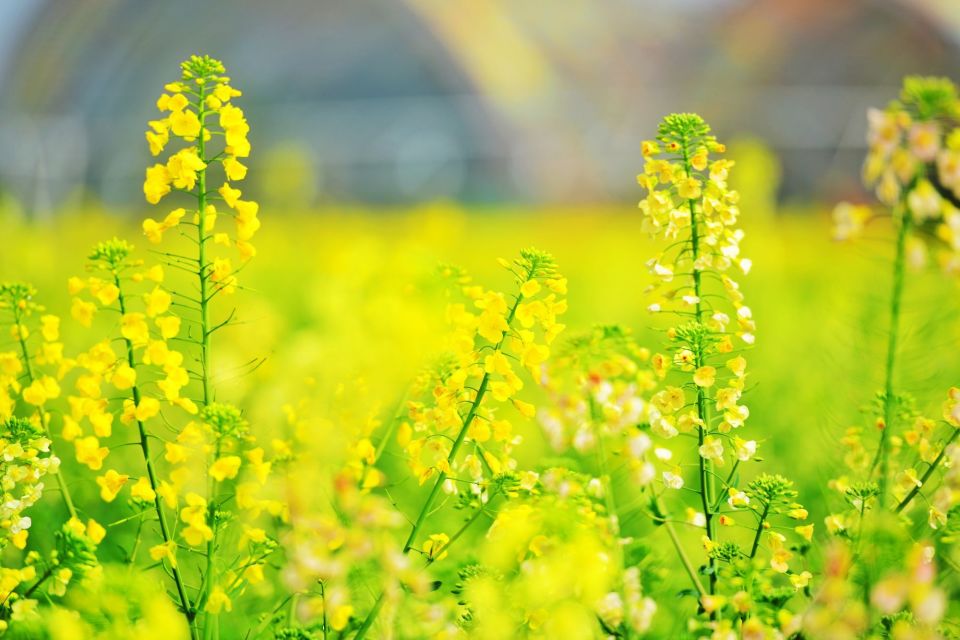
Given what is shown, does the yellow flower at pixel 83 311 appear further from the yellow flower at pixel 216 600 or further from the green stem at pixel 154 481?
the yellow flower at pixel 216 600

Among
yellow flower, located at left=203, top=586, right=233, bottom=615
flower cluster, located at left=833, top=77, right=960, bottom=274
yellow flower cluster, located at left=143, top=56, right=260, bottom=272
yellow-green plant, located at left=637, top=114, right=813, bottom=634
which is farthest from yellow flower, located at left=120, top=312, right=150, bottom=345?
flower cluster, located at left=833, top=77, right=960, bottom=274

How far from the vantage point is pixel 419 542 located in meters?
2.23

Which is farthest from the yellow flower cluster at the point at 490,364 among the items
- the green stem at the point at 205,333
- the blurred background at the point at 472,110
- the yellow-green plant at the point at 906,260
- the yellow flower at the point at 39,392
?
the blurred background at the point at 472,110

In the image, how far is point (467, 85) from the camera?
33.0 feet

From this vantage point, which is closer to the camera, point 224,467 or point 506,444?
point 224,467

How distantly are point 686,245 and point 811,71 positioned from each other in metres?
10.8

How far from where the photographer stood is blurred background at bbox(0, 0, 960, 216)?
1011cm

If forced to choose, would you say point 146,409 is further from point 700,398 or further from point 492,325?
point 700,398

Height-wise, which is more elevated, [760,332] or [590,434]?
[590,434]

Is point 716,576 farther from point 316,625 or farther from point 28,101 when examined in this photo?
point 28,101

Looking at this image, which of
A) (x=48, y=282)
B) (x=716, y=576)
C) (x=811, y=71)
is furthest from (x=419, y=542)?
(x=811, y=71)

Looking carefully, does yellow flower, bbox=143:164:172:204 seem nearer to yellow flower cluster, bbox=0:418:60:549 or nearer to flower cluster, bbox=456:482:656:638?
yellow flower cluster, bbox=0:418:60:549

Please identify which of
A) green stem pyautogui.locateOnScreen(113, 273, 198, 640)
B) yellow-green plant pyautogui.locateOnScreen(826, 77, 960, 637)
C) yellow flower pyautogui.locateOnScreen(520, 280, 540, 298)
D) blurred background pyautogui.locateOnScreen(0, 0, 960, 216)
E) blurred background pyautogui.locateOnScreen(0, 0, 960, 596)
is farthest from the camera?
blurred background pyautogui.locateOnScreen(0, 0, 960, 216)

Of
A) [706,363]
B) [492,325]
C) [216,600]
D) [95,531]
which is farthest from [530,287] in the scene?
[95,531]
